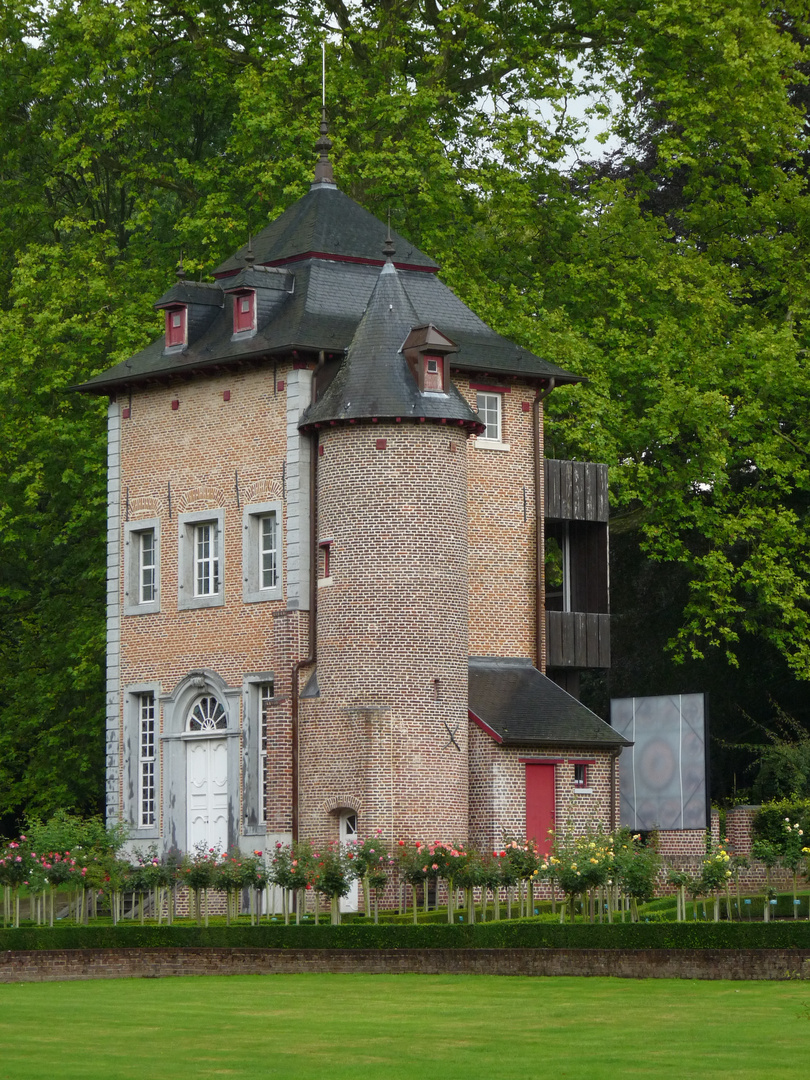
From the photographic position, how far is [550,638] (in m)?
33.9

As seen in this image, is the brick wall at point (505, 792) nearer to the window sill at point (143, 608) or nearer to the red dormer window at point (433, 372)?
the red dormer window at point (433, 372)

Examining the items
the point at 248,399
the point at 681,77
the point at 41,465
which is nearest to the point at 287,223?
the point at 248,399

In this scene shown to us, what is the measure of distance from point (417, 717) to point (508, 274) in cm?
1229

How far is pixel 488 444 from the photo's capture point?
1313 inches

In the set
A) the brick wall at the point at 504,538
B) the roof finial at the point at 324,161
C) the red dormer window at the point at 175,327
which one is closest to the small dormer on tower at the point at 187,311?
the red dormer window at the point at 175,327

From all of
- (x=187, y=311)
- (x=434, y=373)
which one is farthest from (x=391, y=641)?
(x=187, y=311)

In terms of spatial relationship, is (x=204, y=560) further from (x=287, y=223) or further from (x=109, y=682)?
(x=287, y=223)

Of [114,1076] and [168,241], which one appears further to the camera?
[168,241]

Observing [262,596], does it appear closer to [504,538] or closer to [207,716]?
[207,716]

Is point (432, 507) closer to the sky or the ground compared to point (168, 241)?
closer to the ground

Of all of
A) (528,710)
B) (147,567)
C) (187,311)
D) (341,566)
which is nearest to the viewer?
(341,566)

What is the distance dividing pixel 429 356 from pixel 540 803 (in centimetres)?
676

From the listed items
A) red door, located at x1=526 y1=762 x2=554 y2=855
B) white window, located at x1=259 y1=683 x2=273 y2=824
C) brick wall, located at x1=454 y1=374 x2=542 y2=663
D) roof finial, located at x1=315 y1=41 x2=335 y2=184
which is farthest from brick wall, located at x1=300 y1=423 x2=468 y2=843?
roof finial, located at x1=315 y1=41 x2=335 y2=184

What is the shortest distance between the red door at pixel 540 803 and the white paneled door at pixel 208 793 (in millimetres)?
4669
